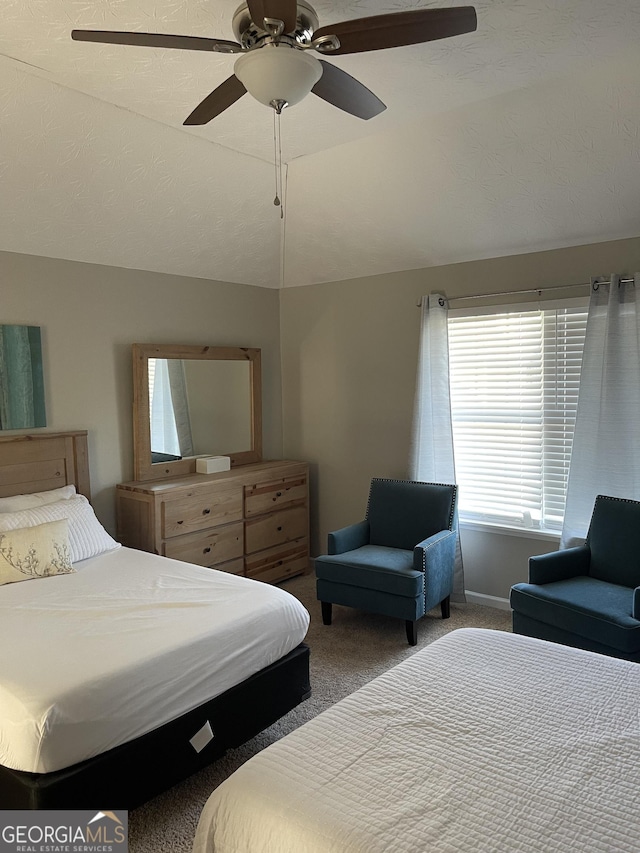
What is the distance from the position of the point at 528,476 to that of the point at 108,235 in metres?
3.09

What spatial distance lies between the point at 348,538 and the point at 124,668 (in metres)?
2.23

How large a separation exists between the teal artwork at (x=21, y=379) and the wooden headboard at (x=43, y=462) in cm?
10

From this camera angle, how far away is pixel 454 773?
159 centimetres

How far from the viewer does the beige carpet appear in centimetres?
228

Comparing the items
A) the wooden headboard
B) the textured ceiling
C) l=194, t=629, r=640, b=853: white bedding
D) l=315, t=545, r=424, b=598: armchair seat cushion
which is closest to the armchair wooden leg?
l=315, t=545, r=424, b=598: armchair seat cushion

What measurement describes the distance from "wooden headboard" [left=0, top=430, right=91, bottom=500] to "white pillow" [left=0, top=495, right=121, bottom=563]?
8.7 inches

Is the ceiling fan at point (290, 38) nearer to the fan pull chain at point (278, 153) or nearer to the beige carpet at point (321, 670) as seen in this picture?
the fan pull chain at point (278, 153)

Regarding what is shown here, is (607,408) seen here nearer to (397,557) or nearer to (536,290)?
(536,290)

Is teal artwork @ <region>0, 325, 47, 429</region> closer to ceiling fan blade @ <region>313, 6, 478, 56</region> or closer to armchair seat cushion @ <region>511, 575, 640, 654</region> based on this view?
ceiling fan blade @ <region>313, 6, 478, 56</region>

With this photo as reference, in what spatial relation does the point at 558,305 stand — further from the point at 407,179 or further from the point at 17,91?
the point at 17,91

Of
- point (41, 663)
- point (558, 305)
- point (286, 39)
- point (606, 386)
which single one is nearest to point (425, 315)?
point (558, 305)

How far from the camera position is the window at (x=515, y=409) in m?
Result: 4.02

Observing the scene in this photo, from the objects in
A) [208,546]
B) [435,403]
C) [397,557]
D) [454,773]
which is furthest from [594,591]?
[208,546]

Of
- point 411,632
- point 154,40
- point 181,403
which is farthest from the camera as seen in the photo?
point 181,403
